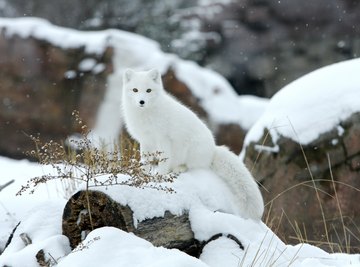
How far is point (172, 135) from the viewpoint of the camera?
13.9 feet

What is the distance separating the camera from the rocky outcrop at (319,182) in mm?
5512

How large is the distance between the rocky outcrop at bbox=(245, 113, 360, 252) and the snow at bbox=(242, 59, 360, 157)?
0.25ft

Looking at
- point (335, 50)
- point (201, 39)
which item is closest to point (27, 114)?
point (201, 39)

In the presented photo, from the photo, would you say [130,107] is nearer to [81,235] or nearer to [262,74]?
[81,235]

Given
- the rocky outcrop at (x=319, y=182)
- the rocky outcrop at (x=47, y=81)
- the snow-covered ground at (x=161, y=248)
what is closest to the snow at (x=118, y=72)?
the rocky outcrop at (x=47, y=81)

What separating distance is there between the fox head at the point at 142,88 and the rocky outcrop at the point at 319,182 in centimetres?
149

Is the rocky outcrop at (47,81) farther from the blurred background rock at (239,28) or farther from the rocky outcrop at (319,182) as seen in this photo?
the blurred background rock at (239,28)

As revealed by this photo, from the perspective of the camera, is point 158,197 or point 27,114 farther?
point 27,114

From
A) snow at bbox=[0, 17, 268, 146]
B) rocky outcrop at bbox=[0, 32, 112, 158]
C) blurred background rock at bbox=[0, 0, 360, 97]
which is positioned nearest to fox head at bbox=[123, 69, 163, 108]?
snow at bbox=[0, 17, 268, 146]

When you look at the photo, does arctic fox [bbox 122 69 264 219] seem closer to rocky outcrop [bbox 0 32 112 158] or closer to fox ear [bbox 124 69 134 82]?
fox ear [bbox 124 69 134 82]

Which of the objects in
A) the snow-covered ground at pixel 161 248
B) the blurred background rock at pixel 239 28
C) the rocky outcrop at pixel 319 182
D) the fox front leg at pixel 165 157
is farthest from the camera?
the blurred background rock at pixel 239 28

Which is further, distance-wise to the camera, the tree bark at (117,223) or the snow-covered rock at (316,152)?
the snow-covered rock at (316,152)

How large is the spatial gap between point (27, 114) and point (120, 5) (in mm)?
7029

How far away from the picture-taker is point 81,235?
3254 millimetres
